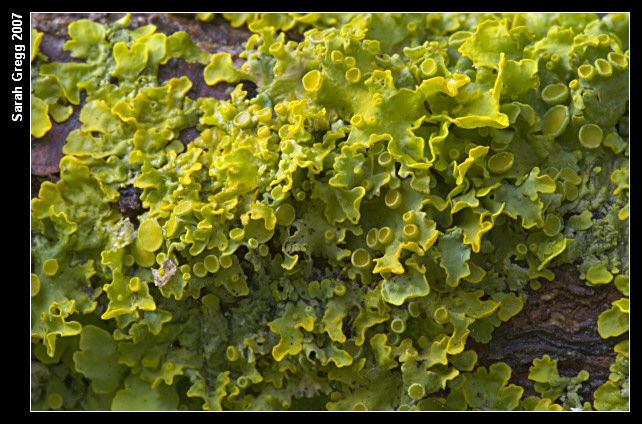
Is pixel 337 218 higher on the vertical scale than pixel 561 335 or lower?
higher

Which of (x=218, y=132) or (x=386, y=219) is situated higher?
(x=218, y=132)

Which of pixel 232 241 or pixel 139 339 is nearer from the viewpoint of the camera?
pixel 232 241

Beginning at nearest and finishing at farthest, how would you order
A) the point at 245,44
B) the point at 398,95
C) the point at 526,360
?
the point at 398,95 → the point at 526,360 → the point at 245,44

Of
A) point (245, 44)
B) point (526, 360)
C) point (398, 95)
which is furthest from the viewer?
point (245, 44)

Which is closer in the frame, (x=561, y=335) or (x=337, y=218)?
(x=337, y=218)

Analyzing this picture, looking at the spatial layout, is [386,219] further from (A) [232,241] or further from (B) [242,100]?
(B) [242,100]

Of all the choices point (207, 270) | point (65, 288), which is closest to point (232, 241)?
point (207, 270)

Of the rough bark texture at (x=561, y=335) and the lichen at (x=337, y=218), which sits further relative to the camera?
the rough bark texture at (x=561, y=335)

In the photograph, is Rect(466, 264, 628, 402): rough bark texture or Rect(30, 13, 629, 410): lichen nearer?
Rect(30, 13, 629, 410): lichen
